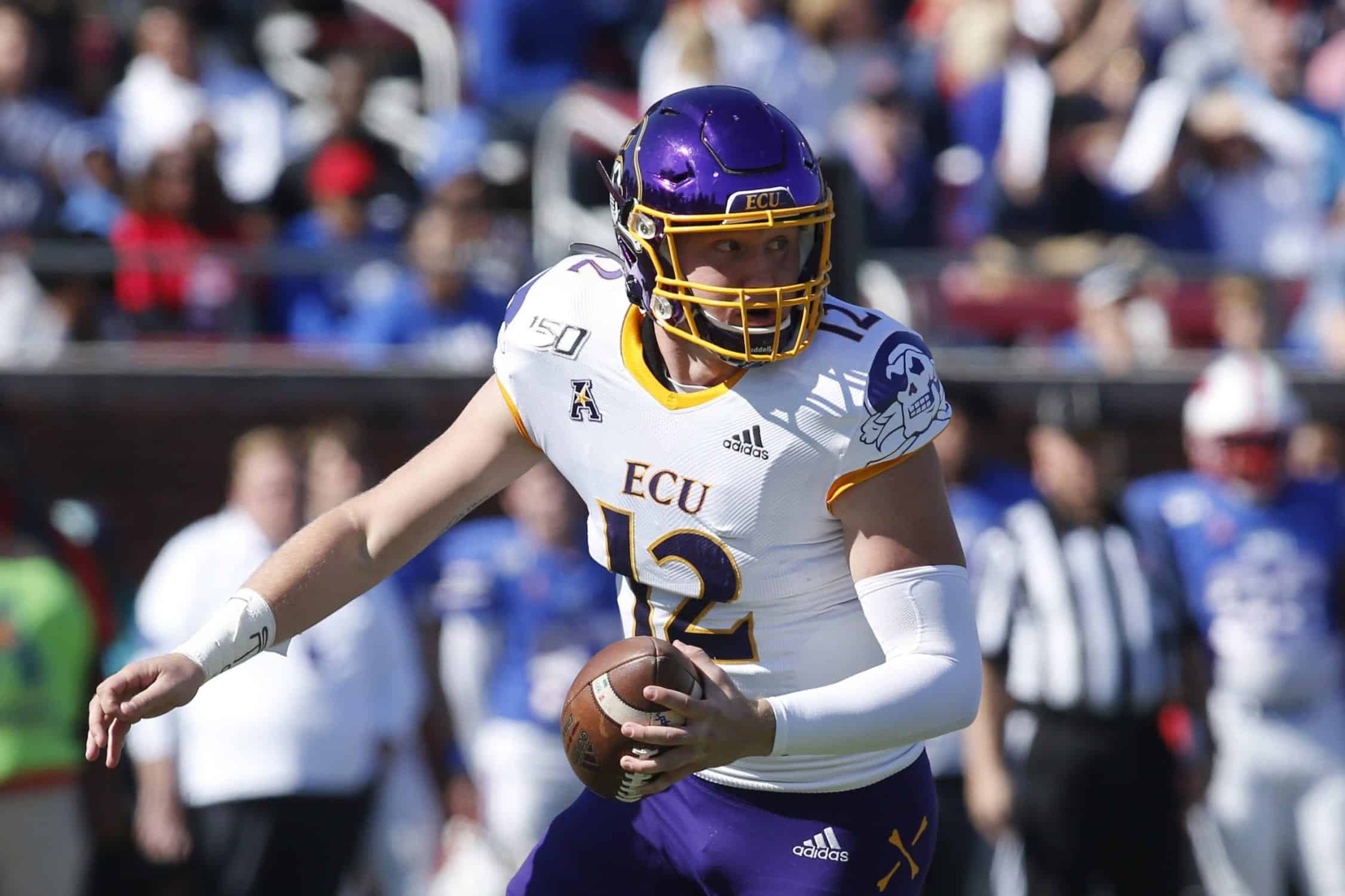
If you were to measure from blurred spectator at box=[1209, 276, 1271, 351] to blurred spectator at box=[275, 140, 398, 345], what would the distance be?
3.19m

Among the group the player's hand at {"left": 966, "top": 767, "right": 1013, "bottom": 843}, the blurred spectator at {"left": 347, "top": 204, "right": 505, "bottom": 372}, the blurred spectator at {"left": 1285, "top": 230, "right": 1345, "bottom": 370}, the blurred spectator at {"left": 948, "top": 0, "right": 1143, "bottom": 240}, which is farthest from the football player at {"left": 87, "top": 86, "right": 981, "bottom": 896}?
the blurred spectator at {"left": 948, "top": 0, "right": 1143, "bottom": 240}

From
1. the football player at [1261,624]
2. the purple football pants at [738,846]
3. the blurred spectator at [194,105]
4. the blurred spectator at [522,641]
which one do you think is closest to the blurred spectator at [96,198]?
the blurred spectator at [194,105]

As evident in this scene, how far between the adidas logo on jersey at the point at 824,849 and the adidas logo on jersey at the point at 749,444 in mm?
670

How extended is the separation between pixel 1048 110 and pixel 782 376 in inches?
224

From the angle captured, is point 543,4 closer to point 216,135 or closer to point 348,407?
point 216,135

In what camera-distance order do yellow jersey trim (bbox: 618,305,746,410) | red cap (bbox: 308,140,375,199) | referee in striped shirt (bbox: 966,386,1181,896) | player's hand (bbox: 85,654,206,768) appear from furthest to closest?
red cap (bbox: 308,140,375,199) < referee in striped shirt (bbox: 966,386,1181,896) < yellow jersey trim (bbox: 618,305,746,410) < player's hand (bbox: 85,654,206,768)

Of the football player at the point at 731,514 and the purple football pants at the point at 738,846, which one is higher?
the football player at the point at 731,514

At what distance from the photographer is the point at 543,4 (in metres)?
9.27

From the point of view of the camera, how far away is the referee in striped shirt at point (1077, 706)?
6621 millimetres

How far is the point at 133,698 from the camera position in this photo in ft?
10.7

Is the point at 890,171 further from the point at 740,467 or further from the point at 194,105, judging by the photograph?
the point at 740,467

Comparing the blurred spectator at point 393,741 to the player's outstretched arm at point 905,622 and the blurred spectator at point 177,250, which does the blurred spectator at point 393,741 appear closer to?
the blurred spectator at point 177,250

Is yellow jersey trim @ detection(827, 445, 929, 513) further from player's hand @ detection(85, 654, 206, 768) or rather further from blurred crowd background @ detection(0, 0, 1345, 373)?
blurred crowd background @ detection(0, 0, 1345, 373)

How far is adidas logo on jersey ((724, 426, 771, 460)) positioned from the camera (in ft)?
10.7
